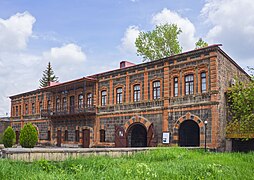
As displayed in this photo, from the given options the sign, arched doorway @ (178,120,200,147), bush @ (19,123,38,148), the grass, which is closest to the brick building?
arched doorway @ (178,120,200,147)

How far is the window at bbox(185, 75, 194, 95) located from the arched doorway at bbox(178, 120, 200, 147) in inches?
79.5

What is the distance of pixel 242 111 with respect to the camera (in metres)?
19.8

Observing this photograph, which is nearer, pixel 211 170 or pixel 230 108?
pixel 211 170

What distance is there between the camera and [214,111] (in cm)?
1952

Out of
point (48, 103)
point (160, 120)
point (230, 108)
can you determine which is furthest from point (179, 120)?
point (48, 103)

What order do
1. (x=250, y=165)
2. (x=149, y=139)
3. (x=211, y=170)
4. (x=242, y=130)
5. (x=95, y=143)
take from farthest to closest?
1. (x=95, y=143)
2. (x=149, y=139)
3. (x=242, y=130)
4. (x=250, y=165)
5. (x=211, y=170)

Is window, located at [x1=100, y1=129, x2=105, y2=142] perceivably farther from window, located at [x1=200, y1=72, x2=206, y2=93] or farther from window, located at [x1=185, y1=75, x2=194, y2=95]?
window, located at [x1=200, y1=72, x2=206, y2=93]

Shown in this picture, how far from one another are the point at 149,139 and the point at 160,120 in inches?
60.4

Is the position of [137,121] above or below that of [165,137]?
above

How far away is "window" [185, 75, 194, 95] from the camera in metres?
21.1

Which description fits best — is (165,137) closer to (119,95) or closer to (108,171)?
(119,95)

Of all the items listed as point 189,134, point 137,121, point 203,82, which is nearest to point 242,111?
point 203,82

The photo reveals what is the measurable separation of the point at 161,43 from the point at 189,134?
1515cm

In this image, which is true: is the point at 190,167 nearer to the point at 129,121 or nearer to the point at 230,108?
the point at 230,108
